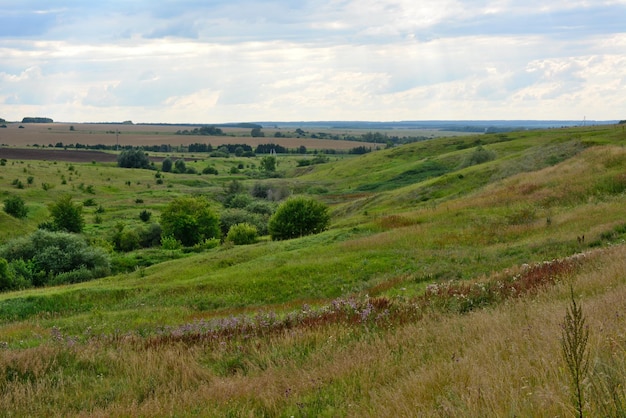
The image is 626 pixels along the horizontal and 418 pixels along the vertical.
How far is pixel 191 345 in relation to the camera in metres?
11.0

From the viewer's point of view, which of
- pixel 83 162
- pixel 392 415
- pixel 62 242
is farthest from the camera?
pixel 83 162

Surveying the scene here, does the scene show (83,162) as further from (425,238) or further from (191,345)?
(191,345)

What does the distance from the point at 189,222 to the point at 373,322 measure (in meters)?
47.7

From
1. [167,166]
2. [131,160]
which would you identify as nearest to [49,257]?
[167,166]

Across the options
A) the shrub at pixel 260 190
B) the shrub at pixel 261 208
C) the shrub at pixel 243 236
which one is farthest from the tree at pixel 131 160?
the shrub at pixel 243 236

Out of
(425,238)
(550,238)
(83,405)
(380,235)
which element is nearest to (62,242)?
(380,235)

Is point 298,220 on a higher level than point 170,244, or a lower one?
higher

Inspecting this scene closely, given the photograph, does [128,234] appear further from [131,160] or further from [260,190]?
[131,160]

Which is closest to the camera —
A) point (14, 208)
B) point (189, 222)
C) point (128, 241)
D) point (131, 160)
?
point (189, 222)

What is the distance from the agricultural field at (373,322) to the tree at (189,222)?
12926 mm

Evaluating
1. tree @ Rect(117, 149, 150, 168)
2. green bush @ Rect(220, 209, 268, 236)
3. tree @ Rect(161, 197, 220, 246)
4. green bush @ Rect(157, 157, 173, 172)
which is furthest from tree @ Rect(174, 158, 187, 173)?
tree @ Rect(161, 197, 220, 246)

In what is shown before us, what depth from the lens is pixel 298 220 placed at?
4075 cm

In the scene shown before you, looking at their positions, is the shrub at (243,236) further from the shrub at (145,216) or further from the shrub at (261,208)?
the shrub at (145,216)

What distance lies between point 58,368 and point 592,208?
78.0 ft
